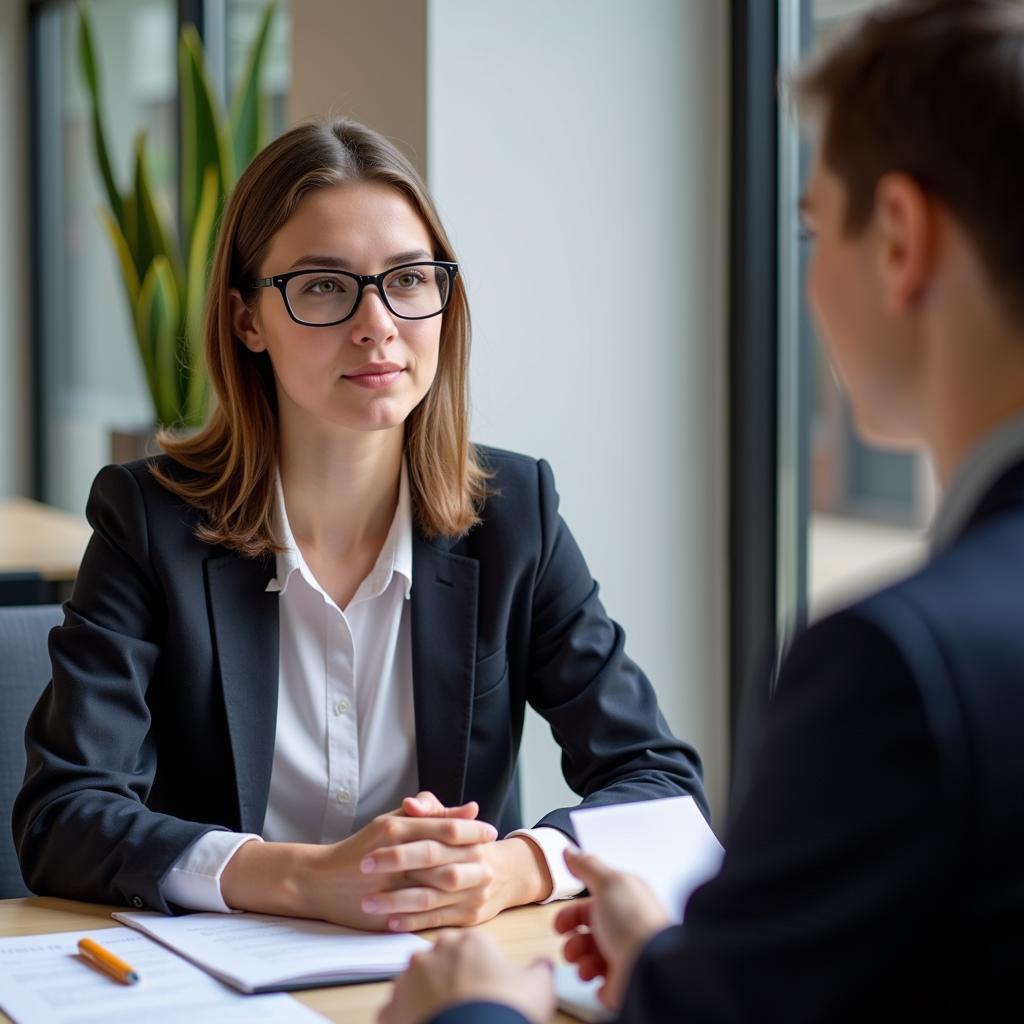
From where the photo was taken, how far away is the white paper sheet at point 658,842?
4.26 feet

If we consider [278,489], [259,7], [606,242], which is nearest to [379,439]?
[278,489]

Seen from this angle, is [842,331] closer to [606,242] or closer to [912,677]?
[912,677]

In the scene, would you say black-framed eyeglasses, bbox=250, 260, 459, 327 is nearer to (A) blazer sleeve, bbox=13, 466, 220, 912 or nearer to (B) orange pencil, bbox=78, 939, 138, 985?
(A) blazer sleeve, bbox=13, 466, 220, 912

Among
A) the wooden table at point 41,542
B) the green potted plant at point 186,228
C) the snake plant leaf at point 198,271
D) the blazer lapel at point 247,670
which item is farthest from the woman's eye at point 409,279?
the green potted plant at point 186,228

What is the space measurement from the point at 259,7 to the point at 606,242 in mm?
2775

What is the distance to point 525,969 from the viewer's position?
40.5 inches

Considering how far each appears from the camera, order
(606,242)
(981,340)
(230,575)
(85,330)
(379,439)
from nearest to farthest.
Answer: (981,340) → (230,575) → (379,439) → (606,242) → (85,330)

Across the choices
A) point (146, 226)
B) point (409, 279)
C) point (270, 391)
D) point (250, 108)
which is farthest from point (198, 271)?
point (409, 279)

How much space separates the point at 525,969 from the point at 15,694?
1.00m

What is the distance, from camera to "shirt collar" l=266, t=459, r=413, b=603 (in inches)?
69.8

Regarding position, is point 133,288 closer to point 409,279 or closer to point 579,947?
point 409,279

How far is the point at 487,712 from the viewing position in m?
1.81

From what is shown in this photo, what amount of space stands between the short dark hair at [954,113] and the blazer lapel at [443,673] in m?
1.04

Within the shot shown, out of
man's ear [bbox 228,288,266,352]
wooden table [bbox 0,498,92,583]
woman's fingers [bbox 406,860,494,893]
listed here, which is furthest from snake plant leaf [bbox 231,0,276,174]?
woman's fingers [bbox 406,860,494,893]
